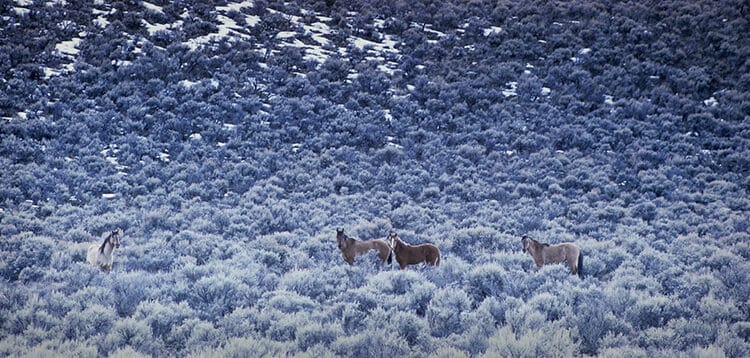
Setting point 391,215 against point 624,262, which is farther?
point 391,215

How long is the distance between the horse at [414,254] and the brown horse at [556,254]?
6.06 ft

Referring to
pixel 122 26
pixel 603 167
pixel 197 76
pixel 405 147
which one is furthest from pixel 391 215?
pixel 122 26

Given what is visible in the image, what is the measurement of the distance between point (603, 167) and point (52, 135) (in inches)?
844

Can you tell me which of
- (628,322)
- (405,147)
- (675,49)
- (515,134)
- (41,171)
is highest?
(675,49)

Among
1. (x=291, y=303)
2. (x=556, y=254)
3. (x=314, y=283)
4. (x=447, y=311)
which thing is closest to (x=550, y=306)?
(x=447, y=311)

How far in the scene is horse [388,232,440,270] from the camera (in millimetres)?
10812

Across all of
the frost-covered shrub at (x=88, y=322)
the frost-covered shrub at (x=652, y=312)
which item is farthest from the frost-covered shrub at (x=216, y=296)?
the frost-covered shrub at (x=652, y=312)

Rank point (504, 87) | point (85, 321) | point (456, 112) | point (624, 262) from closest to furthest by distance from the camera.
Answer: point (85, 321), point (624, 262), point (456, 112), point (504, 87)

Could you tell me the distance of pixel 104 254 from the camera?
10.4 m

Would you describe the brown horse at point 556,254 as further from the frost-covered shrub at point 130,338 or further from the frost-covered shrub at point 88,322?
the frost-covered shrub at point 88,322

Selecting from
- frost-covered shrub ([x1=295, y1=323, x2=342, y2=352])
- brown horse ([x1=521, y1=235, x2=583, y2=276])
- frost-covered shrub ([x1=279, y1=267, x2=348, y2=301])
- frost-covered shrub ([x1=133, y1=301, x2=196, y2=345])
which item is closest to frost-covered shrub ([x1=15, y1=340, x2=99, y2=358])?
frost-covered shrub ([x1=133, y1=301, x2=196, y2=345])

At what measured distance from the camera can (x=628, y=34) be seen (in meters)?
31.9

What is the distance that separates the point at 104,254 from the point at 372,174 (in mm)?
11823

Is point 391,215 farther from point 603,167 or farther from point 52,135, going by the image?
point 52,135
